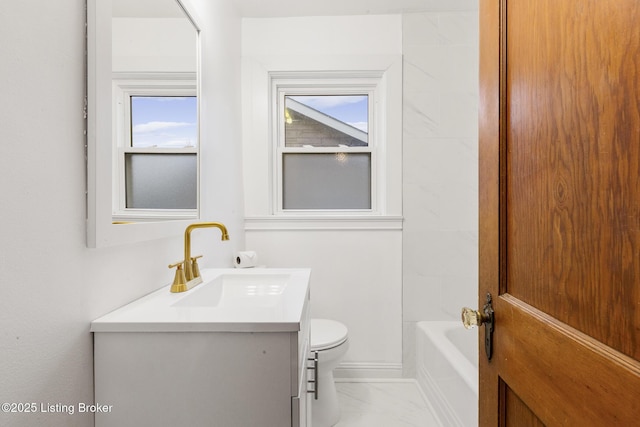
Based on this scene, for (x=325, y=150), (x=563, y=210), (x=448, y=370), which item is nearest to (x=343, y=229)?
(x=325, y=150)

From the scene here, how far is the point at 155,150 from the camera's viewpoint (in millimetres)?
1098

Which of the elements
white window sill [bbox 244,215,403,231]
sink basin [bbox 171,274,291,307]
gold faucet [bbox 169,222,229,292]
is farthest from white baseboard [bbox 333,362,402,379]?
gold faucet [bbox 169,222,229,292]

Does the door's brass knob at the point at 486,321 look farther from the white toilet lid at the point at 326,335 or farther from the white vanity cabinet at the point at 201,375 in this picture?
the white toilet lid at the point at 326,335

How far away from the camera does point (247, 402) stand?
74 cm

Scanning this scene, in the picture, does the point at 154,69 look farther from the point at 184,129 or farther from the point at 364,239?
the point at 364,239

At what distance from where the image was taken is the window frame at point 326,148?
2.22 meters

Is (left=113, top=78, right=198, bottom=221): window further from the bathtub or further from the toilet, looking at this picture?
the bathtub

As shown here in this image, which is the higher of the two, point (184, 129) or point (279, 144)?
point (279, 144)

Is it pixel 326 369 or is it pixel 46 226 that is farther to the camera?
pixel 326 369

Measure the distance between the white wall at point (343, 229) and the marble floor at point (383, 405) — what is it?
3.7 inches

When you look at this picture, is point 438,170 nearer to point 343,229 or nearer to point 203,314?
point 343,229

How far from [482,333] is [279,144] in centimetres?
182

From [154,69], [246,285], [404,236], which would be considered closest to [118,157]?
[154,69]

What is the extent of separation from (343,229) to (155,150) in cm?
132
